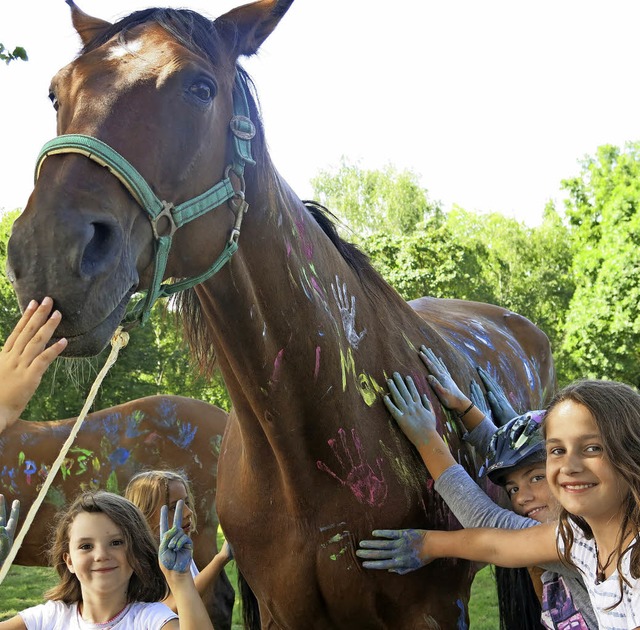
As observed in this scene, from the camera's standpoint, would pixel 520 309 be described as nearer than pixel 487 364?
No

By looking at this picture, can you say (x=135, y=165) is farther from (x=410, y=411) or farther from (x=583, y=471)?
(x=583, y=471)

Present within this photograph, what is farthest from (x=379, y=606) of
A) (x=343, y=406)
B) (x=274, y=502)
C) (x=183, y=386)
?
(x=183, y=386)

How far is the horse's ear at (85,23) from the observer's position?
7.68 feet

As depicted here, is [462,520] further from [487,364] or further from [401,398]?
[487,364]

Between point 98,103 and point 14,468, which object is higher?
point 98,103

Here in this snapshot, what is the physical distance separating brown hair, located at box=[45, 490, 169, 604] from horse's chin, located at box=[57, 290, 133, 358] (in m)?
1.04

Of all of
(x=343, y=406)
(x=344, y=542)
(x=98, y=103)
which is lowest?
(x=344, y=542)

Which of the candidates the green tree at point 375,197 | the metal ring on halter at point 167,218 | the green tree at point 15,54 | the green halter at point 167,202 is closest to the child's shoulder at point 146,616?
the green halter at point 167,202

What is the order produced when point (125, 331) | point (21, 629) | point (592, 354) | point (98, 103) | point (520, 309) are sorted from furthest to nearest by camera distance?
point (520, 309) < point (592, 354) < point (21, 629) < point (125, 331) < point (98, 103)

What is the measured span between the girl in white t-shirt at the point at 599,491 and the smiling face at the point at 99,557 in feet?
4.49

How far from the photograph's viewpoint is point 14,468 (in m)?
6.09

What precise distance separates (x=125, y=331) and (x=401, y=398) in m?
0.96

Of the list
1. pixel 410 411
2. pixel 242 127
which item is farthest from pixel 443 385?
pixel 242 127

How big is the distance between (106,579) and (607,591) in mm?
1550
